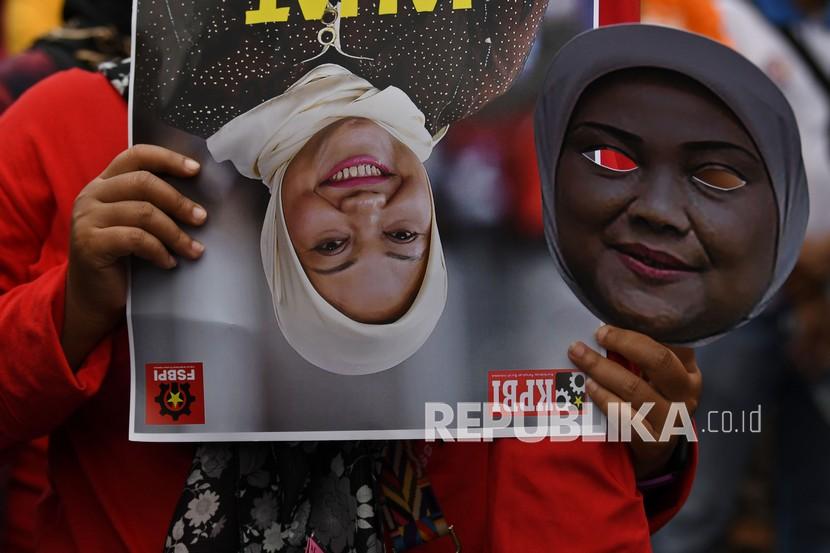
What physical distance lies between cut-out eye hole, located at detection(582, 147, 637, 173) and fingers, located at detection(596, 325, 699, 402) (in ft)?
0.47

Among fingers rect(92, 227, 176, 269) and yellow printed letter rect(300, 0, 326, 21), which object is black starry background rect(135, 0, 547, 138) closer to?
yellow printed letter rect(300, 0, 326, 21)

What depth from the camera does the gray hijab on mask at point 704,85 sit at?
3.09 feet

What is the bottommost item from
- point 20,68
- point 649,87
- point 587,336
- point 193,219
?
point 587,336

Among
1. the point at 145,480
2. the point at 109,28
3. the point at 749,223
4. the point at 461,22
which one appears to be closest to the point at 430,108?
the point at 461,22

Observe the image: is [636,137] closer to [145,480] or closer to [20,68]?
[145,480]

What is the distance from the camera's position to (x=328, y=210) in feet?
3.33

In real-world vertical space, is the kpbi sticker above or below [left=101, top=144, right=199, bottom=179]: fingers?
below

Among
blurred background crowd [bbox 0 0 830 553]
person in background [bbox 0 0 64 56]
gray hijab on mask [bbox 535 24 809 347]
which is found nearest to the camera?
gray hijab on mask [bbox 535 24 809 347]

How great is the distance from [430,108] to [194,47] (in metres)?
0.24

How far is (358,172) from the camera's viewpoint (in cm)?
101

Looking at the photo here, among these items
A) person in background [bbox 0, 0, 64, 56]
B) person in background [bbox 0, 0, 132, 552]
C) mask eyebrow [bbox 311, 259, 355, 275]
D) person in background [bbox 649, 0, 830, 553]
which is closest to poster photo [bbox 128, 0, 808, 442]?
mask eyebrow [bbox 311, 259, 355, 275]

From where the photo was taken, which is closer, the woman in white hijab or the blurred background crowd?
the woman in white hijab

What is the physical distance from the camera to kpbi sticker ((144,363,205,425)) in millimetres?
1045

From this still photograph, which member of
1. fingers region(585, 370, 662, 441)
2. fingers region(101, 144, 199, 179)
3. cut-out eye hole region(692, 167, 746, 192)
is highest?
fingers region(101, 144, 199, 179)
